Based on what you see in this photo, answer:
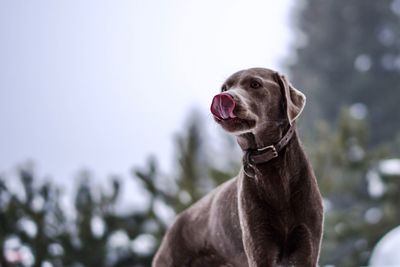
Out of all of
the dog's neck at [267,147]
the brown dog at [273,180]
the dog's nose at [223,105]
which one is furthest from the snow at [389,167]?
the dog's nose at [223,105]

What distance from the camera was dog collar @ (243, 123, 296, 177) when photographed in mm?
2725

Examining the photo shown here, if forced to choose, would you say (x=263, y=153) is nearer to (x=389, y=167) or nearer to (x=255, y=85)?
(x=255, y=85)

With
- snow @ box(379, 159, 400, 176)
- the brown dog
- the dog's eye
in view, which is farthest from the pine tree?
the dog's eye

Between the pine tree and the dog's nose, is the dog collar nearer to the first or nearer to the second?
the dog's nose

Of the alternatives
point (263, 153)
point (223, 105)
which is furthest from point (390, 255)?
point (223, 105)

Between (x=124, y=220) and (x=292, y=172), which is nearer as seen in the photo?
(x=292, y=172)

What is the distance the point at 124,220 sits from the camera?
7684 mm

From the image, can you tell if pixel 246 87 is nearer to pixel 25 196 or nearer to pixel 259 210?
pixel 259 210

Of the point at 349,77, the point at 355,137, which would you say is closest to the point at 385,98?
the point at 349,77

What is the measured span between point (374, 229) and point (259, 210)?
21.5ft

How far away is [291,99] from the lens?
2711mm

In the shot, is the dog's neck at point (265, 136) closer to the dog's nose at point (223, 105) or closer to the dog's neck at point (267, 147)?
the dog's neck at point (267, 147)

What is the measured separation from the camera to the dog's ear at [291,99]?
2648mm

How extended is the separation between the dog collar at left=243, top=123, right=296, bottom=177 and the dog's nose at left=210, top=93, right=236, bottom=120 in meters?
0.34
